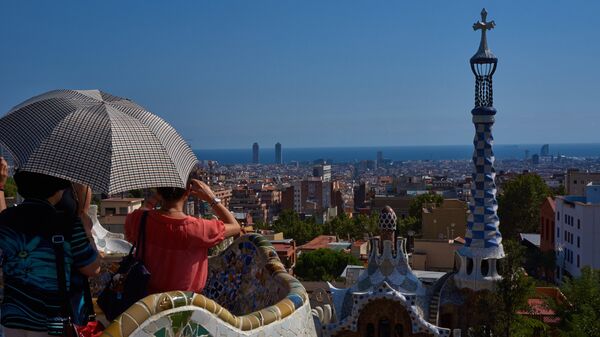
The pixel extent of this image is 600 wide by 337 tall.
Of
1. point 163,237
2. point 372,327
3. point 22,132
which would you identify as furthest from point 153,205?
point 372,327

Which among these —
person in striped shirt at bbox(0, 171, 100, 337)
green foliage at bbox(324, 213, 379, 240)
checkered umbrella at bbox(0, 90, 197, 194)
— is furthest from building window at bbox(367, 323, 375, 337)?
green foliage at bbox(324, 213, 379, 240)

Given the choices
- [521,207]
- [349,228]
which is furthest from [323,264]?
[521,207]

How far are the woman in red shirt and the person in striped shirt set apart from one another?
586 millimetres

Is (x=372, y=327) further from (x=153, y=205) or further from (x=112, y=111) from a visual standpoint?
(x=112, y=111)

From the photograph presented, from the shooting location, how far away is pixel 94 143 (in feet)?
11.9

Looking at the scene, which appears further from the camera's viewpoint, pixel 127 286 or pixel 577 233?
pixel 577 233

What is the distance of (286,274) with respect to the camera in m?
4.52

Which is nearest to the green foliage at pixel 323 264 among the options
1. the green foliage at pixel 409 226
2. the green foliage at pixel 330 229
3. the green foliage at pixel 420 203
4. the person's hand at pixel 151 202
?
the green foliage at pixel 409 226

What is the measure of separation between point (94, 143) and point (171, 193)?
0.58 m

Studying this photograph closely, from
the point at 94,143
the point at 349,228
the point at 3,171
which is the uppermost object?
the point at 94,143

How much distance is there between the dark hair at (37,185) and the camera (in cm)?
346

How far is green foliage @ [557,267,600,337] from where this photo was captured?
1280cm

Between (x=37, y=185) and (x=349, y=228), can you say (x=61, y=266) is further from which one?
(x=349, y=228)

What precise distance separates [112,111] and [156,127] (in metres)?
0.25
